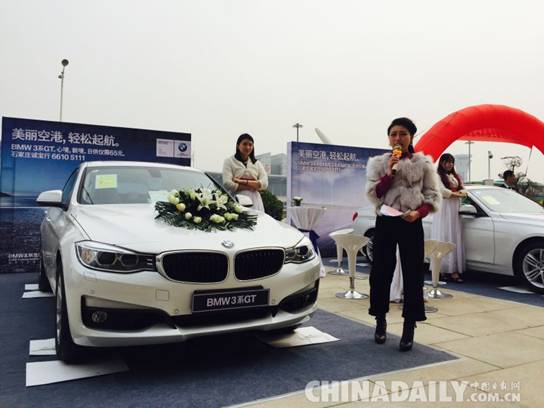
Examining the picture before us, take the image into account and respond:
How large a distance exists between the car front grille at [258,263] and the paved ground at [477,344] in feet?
2.56

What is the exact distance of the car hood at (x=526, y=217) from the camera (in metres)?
6.52

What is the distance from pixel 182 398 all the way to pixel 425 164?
239 cm

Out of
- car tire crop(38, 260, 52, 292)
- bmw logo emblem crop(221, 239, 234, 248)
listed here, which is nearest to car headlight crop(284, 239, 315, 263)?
bmw logo emblem crop(221, 239, 234, 248)

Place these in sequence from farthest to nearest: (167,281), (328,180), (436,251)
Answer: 1. (328,180)
2. (436,251)
3. (167,281)

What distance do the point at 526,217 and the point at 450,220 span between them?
96 cm

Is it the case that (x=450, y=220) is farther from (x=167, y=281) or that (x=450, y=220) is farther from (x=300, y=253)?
(x=167, y=281)

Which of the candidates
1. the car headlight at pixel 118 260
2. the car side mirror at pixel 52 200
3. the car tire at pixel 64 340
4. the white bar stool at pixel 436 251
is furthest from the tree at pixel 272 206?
the car headlight at pixel 118 260

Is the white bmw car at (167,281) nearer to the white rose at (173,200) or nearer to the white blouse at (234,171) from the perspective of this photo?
the white rose at (173,200)

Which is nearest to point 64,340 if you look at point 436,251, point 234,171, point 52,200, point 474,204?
point 52,200

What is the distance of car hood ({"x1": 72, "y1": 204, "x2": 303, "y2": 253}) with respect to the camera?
3033 millimetres

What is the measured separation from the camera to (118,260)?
294 centimetres

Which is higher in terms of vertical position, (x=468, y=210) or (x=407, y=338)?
(x=468, y=210)

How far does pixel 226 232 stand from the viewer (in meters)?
3.37

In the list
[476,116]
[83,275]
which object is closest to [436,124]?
[476,116]
